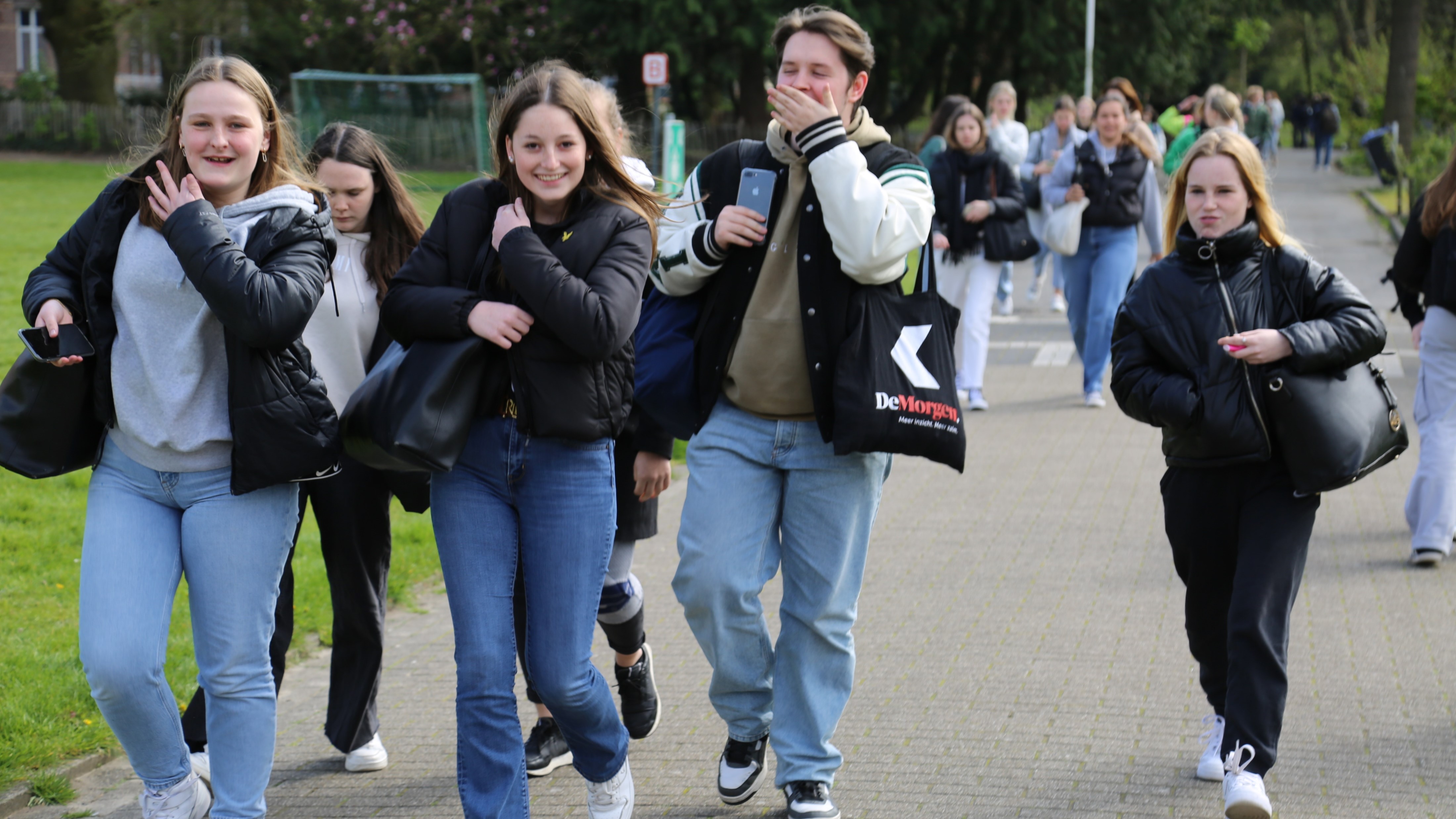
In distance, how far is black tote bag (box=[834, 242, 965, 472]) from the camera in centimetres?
354

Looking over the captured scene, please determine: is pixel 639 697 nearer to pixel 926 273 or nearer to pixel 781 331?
pixel 781 331

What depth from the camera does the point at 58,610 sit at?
5.50m

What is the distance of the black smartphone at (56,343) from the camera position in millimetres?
3197

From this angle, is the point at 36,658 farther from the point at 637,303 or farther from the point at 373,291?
the point at 637,303

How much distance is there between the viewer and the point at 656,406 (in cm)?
381

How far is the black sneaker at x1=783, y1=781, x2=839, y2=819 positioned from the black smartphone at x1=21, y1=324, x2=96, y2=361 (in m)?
2.01

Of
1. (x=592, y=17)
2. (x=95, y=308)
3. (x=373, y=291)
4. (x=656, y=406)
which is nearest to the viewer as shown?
(x=95, y=308)

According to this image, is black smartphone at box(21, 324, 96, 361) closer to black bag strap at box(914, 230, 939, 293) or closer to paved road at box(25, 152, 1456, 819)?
paved road at box(25, 152, 1456, 819)

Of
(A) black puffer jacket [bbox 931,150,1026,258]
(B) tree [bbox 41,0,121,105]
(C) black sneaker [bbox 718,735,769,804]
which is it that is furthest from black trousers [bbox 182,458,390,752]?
(B) tree [bbox 41,0,121,105]

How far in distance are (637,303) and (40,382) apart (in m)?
1.35

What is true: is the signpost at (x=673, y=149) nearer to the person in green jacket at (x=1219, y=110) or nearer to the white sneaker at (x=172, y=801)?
the person in green jacket at (x=1219, y=110)

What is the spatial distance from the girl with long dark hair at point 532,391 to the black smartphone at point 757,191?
323mm

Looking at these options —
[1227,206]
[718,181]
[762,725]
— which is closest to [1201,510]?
[1227,206]

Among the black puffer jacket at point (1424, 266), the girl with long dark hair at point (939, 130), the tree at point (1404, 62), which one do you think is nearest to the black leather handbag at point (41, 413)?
the black puffer jacket at point (1424, 266)
